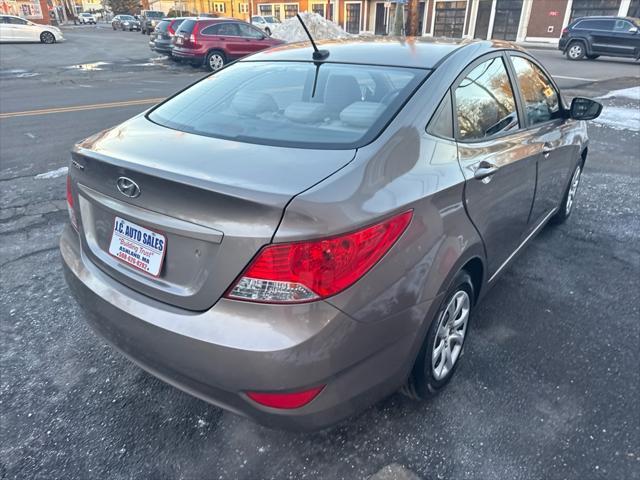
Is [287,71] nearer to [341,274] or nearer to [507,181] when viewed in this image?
[507,181]

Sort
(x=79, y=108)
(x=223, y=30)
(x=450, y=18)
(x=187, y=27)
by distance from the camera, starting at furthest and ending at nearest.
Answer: (x=450, y=18) → (x=223, y=30) → (x=187, y=27) → (x=79, y=108)

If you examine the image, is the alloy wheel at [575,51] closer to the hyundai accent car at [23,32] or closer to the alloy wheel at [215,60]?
the alloy wheel at [215,60]

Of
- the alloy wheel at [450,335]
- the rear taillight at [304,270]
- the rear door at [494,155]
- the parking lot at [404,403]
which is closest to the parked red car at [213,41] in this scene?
the parking lot at [404,403]

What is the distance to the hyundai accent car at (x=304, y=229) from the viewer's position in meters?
1.60

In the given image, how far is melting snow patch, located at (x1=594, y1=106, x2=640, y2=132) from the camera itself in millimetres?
8609

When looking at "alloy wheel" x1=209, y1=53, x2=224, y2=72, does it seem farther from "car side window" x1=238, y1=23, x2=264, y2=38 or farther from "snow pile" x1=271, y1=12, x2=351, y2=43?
"snow pile" x1=271, y1=12, x2=351, y2=43

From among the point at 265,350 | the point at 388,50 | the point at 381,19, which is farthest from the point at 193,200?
the point at 381,19

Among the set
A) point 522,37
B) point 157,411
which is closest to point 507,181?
point 157,411

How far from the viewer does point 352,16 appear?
1864 inches

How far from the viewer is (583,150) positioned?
4316 millimetres

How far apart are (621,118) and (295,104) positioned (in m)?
9.28

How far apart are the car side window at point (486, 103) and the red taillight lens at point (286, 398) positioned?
137 cm

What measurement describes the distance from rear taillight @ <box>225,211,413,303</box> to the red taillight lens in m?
0.35

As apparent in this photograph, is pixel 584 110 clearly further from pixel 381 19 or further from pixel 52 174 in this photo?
pixel 381 19
